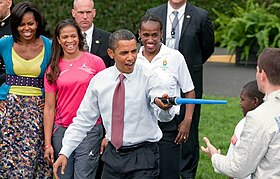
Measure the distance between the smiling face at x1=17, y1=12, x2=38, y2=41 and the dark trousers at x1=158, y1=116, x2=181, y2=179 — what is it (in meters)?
1.31

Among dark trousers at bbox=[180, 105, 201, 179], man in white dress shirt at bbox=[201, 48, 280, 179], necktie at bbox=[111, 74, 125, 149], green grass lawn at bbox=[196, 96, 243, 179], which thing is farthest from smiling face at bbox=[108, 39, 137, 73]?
green grass lawn at bbox=[196, 96, 243, 179]

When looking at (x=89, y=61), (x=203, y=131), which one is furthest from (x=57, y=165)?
(x=203, y=131)

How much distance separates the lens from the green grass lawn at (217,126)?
831cm

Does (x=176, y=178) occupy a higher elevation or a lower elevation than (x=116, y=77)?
lower

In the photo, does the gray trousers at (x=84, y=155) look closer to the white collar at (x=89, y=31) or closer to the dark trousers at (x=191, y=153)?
the white collar at (x=89, y=31)

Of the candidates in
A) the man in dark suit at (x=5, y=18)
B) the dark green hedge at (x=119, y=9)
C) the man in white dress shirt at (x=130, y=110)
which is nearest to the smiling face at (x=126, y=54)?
the man in white dress shirt at (x=130, y=110)

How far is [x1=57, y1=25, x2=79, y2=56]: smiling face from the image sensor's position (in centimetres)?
591

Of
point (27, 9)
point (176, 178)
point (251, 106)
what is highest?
point (27, 9)

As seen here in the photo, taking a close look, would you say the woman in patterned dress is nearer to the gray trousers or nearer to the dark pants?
the gray trousers

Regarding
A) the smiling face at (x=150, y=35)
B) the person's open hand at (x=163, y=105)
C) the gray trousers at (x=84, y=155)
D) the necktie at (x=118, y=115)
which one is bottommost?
the gray trousers at (x=84, y=155)

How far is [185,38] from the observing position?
282 inches

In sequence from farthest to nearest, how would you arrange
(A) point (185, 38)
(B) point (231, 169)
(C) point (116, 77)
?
(A) point (185, 38), (C) point (116, 77), (B) point (231, 169)

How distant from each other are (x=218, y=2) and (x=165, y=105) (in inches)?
615

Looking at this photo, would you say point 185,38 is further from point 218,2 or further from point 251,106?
point 218,2
